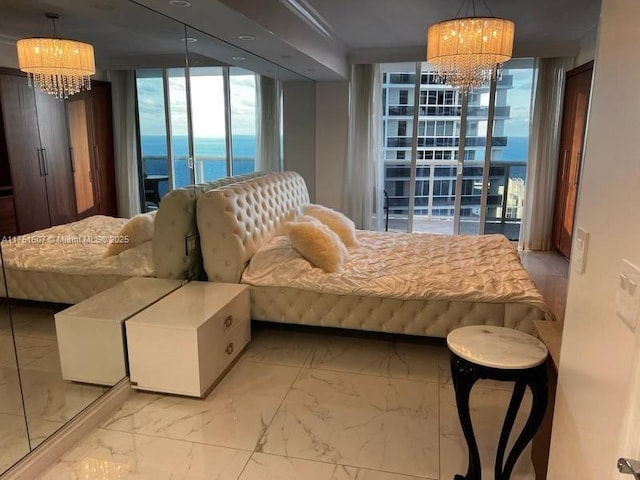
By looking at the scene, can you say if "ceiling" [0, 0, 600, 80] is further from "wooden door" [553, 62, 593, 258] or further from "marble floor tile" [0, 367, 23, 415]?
"marble floor tile" [0, 367, 23, 415]

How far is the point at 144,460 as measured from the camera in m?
2.22

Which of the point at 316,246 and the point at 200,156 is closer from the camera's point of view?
the point at 316,246

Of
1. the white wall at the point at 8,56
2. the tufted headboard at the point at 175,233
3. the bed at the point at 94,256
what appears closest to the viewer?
the white wall at the point at 8,56

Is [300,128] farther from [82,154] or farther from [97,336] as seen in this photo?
[97,336]

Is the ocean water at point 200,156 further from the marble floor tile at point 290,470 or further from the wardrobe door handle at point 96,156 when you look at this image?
the marble floor tile at point 290,470

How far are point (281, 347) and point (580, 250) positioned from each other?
244 centimetres

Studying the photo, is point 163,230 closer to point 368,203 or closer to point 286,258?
point 286,258

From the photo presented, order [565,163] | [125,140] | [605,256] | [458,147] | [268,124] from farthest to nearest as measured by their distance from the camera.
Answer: [458,147] < [565,163] < [268,124] < [125,140] < [605,256]

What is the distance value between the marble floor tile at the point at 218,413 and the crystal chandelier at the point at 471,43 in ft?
8.86

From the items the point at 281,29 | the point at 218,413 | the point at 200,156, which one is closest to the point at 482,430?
the point at 218,413

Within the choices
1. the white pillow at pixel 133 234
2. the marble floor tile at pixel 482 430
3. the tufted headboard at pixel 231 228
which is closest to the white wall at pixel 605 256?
the marble floor tile at pixel 482 430

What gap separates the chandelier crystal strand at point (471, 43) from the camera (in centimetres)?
345

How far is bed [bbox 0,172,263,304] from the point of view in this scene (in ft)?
7.45

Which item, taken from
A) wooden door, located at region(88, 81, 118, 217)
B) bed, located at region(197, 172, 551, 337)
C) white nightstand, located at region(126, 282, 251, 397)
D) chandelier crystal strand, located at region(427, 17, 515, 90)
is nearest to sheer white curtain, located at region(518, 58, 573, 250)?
chandelier crystal strand, located at region(427, 17, 515, 90)
